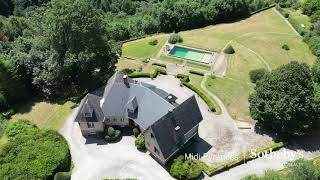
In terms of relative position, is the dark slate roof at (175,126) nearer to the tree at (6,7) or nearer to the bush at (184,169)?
the bush at (184,169)

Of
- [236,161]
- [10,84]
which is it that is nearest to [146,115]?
[236,161]

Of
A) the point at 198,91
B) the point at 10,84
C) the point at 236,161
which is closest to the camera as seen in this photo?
the point at 236,161

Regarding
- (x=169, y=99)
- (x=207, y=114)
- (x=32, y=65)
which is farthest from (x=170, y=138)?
(x=32, y=65)

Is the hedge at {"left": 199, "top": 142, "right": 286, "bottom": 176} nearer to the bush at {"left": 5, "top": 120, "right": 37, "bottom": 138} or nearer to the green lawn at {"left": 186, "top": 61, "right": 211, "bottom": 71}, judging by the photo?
the green lawn at {"left": 186, "top": 61, "right": 211, "bottom": 71}

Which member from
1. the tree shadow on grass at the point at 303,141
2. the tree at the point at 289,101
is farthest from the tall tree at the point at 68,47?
the tree shadow on grass at the point at 303,141

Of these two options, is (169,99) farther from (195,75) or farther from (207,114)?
(195,75)

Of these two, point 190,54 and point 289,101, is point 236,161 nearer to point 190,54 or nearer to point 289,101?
point 289,101
